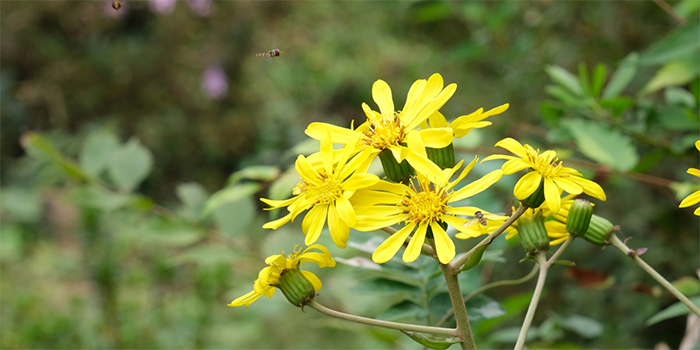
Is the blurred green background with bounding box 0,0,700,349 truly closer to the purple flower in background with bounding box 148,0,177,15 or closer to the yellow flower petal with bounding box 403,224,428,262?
the purple flower in background with bounding box 148,0,177,15

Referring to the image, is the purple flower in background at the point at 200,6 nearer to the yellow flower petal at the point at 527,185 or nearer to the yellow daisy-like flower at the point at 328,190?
the yellow daisy-like flower at the point at 328,190

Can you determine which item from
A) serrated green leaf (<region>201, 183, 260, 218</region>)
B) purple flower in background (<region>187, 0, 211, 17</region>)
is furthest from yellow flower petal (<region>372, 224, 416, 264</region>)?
purple flower in background (<region>187, 0, 211, 17</region>)

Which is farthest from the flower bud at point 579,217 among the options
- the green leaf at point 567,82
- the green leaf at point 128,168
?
the green leaf at point 128,168

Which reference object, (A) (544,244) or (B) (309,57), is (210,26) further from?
(A) (544,244)

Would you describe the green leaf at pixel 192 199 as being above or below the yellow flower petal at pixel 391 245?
above

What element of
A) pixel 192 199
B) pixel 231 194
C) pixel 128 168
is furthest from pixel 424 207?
pixel 128 168

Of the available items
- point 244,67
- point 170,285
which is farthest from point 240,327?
point 244,67
